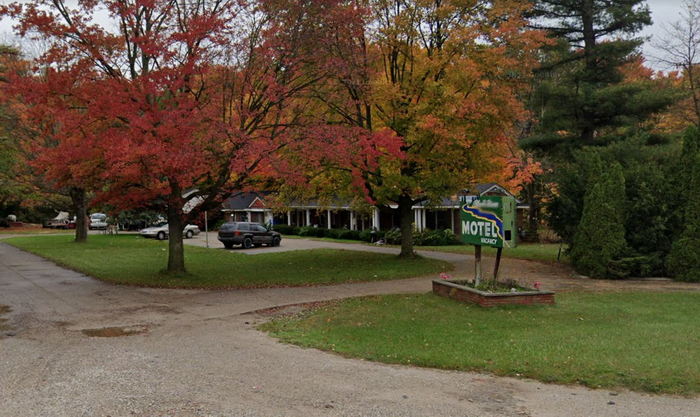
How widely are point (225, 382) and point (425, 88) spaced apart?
14.1 metres

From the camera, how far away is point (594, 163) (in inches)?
722

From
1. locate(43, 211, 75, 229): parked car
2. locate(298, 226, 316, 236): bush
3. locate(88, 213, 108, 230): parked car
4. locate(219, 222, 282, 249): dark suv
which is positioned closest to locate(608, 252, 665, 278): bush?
locate(219, 222, 282, 249): dark suv

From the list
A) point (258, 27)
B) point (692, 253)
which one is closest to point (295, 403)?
point (258, 27)

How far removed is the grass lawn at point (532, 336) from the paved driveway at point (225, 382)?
17.8 inches

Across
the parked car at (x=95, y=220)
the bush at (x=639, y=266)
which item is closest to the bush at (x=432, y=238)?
the bush at (x=639, y=266)

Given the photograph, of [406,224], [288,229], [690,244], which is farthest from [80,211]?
[690,244]

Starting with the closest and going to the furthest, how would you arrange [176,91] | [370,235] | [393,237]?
[176,91] → [393,237] → [370,235]

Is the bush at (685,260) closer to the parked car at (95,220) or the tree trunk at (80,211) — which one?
the tree trunk at (80,211)

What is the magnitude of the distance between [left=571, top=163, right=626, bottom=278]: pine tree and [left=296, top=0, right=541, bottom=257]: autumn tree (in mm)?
3801

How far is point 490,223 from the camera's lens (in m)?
11.9

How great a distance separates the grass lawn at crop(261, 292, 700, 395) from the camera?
7.19 m

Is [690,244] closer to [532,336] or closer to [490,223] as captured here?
[490,223]

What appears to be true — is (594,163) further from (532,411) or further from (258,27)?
(532,411)

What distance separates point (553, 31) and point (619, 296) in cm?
1623
